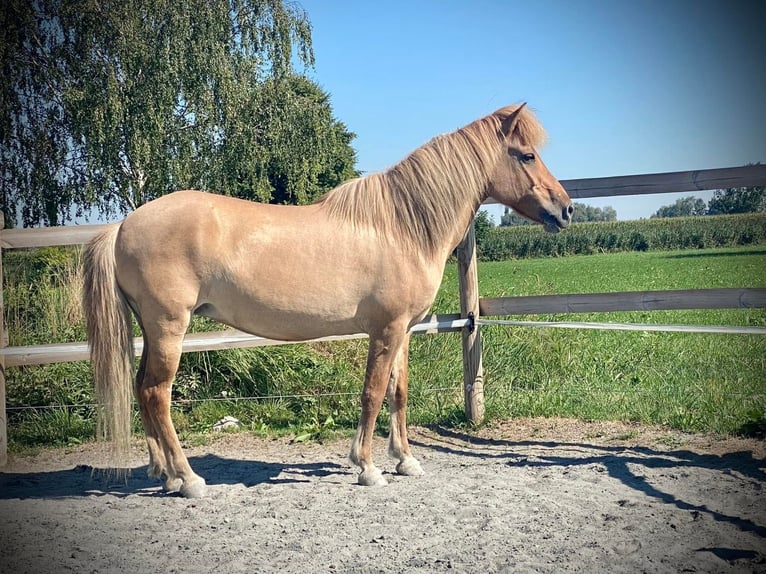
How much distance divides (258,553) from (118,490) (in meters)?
1.58

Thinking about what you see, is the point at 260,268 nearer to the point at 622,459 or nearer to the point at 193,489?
the point at 193,489

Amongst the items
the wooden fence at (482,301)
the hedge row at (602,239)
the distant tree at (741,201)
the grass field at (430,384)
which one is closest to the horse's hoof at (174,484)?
the wooden fence at (482,301)

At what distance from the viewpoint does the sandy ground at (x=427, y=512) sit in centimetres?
278

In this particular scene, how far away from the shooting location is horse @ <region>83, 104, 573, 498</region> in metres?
3.73

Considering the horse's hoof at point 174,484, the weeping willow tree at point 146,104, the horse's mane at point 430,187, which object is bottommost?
the horse's hoof at point 174,484

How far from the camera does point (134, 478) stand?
430 centimetres

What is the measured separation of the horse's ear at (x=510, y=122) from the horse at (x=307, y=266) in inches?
0.7

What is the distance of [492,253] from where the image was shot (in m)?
13.8

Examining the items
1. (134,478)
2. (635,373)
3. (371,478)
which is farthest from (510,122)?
(635,373)

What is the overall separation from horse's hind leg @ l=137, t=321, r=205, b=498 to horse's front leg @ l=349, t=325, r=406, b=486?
100 cm

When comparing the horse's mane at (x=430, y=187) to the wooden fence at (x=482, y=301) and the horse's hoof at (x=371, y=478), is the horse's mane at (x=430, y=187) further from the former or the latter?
the horse's hoof at (x=371, y=478)

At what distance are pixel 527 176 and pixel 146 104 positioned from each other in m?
15.2

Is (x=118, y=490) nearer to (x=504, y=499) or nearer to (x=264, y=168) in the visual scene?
(x=504, y=499)

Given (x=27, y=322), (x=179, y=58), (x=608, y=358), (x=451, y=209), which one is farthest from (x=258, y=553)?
(x=179, y=58)
